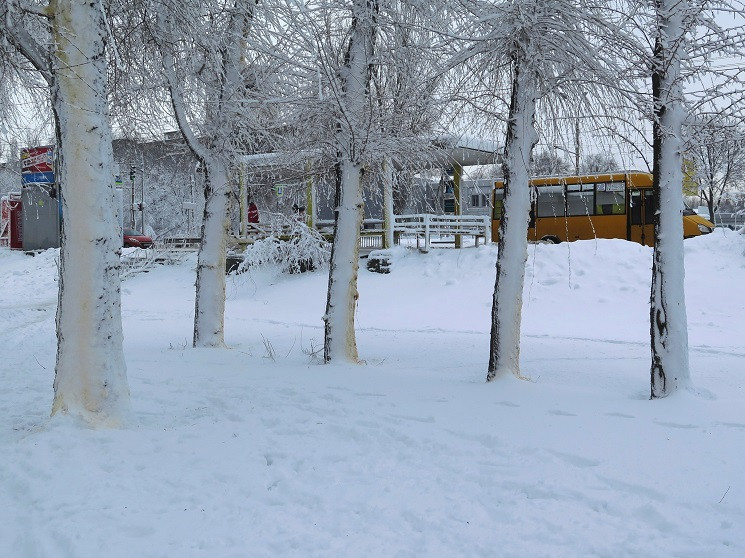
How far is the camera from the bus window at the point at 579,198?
22438 mm

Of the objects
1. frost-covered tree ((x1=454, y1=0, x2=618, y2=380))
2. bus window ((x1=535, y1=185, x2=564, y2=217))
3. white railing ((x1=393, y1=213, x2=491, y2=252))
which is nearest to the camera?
frost-covered tree ((x1=454, y1=0, x2=618, y2=380))

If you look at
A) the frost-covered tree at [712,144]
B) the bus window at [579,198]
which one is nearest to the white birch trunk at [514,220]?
the frost-covered tree at [712,144]

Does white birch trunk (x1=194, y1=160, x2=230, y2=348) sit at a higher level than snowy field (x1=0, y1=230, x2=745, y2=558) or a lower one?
higher

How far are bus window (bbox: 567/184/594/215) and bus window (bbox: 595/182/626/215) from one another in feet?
0.82

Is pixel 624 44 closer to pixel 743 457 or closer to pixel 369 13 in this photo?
pixel 369 13

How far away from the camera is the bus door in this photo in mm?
22188

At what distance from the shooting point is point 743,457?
4840 mm

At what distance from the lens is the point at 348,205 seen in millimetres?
9086

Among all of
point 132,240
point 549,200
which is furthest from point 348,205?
point 132,240

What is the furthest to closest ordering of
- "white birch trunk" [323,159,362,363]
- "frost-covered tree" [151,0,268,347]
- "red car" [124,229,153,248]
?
"red car" [124,229,153,248] → "white birch trunk" [323,159,362,363] → "frost-covered tree" [151,0,268,347]

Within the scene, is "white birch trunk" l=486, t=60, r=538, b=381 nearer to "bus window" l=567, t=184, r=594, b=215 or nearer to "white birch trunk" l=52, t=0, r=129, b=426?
"white birch trunk" l=52, t=0, r=129, b=426

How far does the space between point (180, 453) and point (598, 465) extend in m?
2.96

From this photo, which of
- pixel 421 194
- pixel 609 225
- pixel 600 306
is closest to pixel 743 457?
pixel 421 194

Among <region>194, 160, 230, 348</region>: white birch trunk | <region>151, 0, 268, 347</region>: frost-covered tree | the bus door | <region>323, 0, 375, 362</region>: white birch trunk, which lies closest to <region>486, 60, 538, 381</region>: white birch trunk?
<region>323, 0, 375, 362</region>: white birch trunk
